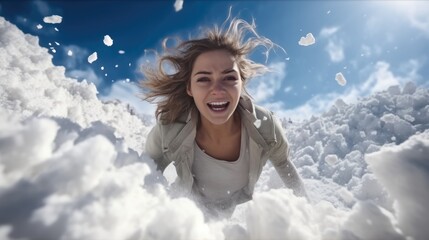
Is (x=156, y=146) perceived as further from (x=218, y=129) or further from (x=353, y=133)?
(x=353, y=133)

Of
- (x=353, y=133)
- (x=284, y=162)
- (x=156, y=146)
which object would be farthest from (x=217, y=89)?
(x=353, y=133)

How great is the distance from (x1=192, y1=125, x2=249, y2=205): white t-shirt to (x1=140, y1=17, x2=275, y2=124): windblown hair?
45cm

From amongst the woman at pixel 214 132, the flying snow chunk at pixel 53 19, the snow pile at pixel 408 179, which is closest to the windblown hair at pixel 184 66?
the woman at pixel 214 132

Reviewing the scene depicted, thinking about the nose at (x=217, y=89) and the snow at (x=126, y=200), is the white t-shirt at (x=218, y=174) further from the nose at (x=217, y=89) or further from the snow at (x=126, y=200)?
the snow at (x=126, y=200)

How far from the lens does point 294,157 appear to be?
6.71 metres

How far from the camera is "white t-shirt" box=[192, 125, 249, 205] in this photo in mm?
2850

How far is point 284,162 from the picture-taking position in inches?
122

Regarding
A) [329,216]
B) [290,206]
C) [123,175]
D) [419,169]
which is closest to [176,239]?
[123,175]

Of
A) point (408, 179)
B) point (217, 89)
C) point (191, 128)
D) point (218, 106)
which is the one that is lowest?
point (191, 128)

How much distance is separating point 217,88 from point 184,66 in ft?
2.43

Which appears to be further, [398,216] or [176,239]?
[398,216]

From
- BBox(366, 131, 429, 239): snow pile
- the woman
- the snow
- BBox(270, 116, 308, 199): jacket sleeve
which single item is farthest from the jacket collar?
BBox(366, 131, 429, 239): snow pile

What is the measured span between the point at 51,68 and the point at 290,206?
5.74 metres

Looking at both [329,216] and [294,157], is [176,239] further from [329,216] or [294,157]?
[294,157]
